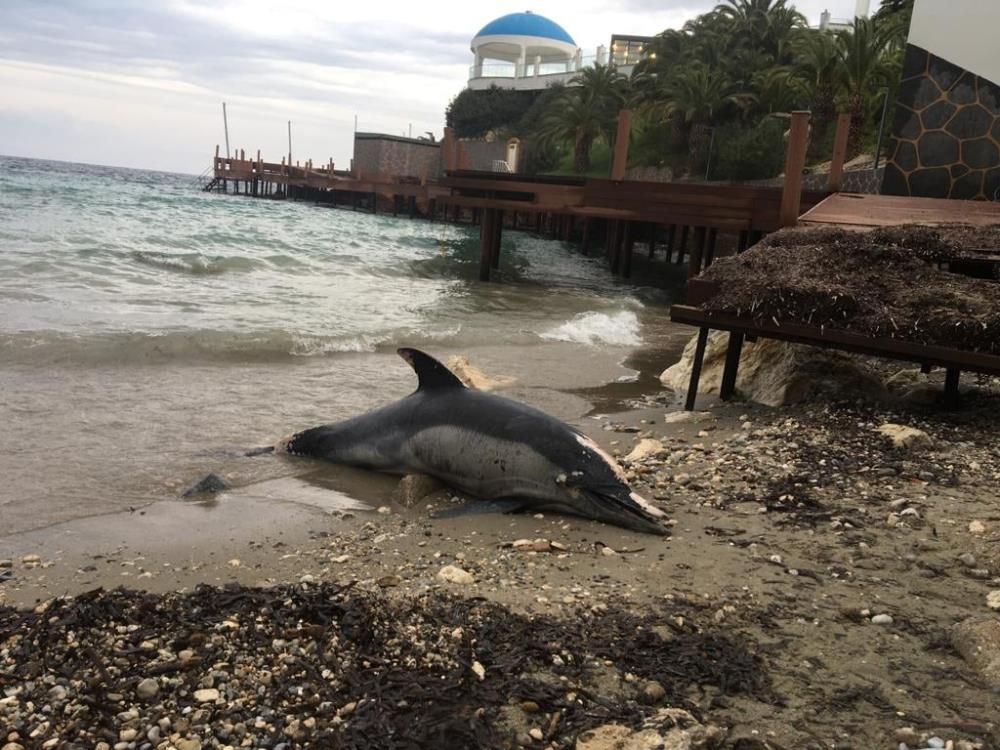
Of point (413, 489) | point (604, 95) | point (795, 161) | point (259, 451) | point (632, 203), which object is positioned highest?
point (604, 95)

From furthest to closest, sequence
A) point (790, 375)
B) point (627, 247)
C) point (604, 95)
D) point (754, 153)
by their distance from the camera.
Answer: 1. point (604, 95)
2. point (754, 153)
3. point (627, 247)
4. point (790, 375)

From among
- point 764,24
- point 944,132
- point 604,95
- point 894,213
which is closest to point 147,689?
point 894,213

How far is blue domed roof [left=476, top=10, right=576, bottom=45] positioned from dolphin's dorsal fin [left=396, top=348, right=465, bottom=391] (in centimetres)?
7175

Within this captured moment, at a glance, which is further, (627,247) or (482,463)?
(627,247)

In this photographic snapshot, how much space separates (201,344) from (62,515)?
19.0ft

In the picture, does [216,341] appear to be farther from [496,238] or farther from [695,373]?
[496,238]

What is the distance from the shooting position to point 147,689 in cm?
286

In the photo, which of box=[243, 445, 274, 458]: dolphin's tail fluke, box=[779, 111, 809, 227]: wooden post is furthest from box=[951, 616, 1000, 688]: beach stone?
box=[779, 111, 809, 227]: wooden post

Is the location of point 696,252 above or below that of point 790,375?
above

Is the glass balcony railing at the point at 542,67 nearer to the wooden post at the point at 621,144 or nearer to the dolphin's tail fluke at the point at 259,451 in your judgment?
the wooden post at the point at 621,144

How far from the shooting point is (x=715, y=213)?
1416 cm

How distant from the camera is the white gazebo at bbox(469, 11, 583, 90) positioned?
228ft

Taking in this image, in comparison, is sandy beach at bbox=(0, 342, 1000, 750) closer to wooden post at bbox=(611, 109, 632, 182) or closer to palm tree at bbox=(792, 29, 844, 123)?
wooden post at bbox=(611, 109, 632, 182)

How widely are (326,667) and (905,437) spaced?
4.56 meters
